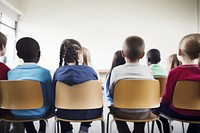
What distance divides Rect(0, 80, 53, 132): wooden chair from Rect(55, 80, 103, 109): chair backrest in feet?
0.52

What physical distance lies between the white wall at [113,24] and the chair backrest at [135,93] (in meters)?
3.86

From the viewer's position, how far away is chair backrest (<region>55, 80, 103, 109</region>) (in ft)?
4.78

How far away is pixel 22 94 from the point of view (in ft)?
4.82

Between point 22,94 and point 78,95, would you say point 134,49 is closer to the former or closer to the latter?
point 78,95

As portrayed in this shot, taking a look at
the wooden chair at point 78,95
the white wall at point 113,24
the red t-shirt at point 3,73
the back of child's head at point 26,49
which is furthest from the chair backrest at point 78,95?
the white wall at point 113,24

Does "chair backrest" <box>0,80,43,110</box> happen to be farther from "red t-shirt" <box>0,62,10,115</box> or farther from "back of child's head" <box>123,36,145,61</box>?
"back of child's head" <box>123,36,145,61</box>

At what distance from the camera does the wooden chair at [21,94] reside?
1.45 m

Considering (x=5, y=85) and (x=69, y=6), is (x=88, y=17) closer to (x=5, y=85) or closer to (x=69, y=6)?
(x=69, y=6)

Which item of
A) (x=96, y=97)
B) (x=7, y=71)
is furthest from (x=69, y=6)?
(x=96, y=97)

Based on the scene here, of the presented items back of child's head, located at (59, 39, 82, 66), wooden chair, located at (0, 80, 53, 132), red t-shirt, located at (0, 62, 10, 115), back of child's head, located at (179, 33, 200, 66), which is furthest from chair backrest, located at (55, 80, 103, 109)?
back of child's head, located at (179, 33, 200, 66)

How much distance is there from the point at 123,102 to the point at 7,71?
A: 100cm

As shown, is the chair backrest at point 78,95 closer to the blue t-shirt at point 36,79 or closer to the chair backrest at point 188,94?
the blue t-shirt at point 36,79

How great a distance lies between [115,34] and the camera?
5367 mm

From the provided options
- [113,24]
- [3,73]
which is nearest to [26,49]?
[3,73]
